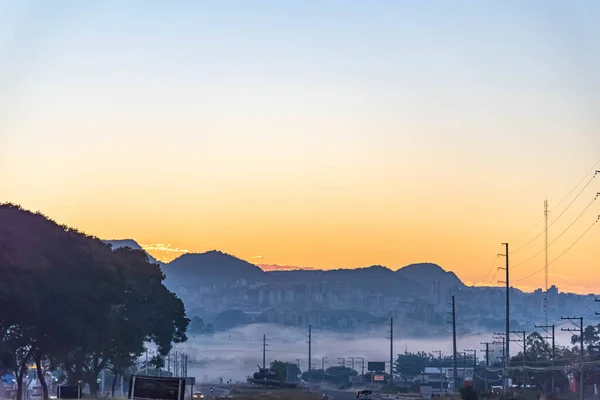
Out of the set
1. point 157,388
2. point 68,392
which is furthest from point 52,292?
point 157,388

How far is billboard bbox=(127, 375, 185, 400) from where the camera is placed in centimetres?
5475

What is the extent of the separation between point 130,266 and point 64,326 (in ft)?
107

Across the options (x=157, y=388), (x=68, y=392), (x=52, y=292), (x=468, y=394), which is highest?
(x=52, y=292)

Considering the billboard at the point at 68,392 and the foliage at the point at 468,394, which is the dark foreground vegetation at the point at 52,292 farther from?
the foliage at the point at 468,394

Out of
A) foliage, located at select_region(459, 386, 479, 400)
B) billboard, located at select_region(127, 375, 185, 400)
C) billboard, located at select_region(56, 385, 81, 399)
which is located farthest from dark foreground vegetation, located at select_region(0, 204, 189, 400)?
foliage, located at select_region(459, 386, 479, 400)

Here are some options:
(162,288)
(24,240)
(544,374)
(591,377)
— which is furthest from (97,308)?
(544,374)

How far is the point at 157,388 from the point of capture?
55.2m

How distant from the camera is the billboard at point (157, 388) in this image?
54750mm

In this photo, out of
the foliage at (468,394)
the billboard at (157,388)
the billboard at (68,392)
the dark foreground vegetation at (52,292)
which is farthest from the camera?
the foliage at (468,394)

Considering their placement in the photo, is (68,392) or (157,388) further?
(68,392)

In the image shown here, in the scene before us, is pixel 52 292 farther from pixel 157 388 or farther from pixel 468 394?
pixel 468 394

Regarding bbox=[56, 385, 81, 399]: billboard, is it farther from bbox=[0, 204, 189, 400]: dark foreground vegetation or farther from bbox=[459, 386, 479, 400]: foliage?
bbox=[459, 386, 479, 400]: foliage

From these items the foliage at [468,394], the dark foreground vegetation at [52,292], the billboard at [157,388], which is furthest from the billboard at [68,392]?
the foliage at [468,394]

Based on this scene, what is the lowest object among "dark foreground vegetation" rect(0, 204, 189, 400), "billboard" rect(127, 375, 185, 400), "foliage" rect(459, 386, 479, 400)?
"billboard" rect(127, 375, 185, 400)
